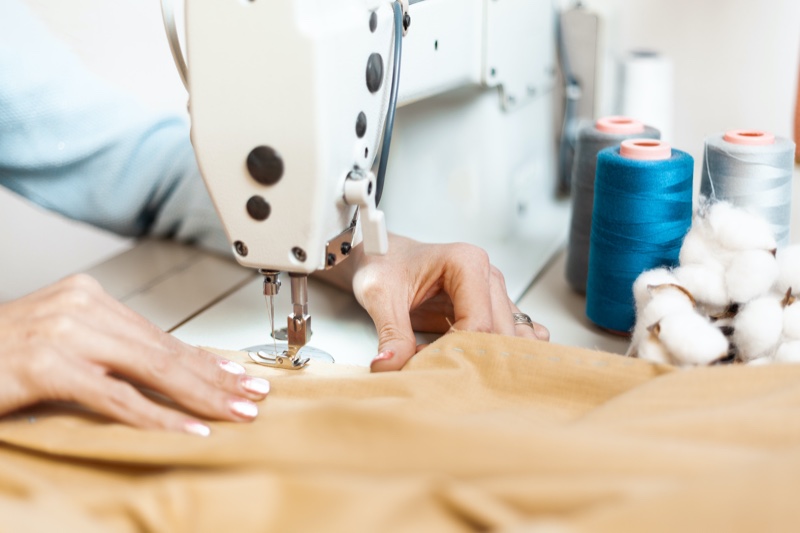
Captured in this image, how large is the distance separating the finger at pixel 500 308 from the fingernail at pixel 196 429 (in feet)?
1.08

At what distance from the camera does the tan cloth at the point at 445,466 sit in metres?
0.52

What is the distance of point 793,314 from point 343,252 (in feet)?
1.39

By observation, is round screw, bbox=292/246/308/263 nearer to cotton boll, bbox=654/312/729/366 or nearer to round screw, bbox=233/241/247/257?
round screw, bbox=233/241/247/257

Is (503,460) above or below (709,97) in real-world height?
below

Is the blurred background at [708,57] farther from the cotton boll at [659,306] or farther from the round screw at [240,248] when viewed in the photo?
the round screw at [240,248]

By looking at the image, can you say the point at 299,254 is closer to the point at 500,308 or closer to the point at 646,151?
the point at 500,308

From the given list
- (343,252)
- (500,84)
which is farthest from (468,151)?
(343,252)

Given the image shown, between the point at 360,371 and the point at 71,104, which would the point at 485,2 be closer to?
the point at 360,371

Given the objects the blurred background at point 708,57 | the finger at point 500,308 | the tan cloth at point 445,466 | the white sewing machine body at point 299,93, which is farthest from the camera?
the blurred background at point 708,57

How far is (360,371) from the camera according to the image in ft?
2.91

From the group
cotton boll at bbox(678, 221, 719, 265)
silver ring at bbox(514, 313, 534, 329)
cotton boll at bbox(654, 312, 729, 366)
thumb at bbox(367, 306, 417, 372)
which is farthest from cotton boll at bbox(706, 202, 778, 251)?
thumb at bbox(367, 306, 417, 372)

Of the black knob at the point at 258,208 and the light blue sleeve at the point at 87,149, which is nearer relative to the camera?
the black knob at the point at 258,208

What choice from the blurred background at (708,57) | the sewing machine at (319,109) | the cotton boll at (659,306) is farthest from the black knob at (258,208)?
the blurred background at (708,57)

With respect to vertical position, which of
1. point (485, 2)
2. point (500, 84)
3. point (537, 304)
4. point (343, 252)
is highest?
point (485, 2)
